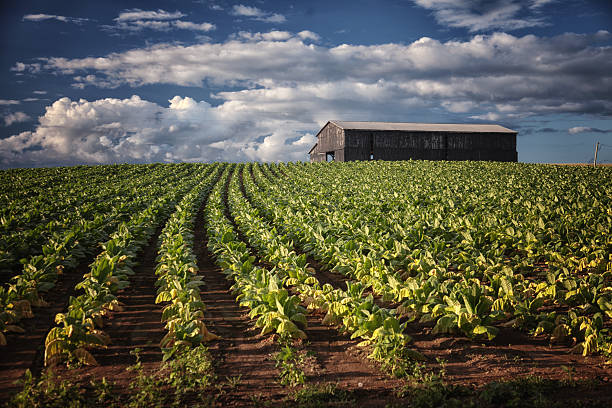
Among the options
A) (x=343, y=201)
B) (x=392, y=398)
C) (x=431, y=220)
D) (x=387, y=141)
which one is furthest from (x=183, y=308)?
(x=387, y=141)

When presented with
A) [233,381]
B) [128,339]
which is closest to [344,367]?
[233,381]

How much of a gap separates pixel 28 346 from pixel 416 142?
167 ft

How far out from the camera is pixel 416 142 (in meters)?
50.2

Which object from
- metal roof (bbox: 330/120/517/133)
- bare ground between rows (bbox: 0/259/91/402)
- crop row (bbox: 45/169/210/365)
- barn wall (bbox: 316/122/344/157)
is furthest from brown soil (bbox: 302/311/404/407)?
metal roof (bbox: 330/120/517/133)

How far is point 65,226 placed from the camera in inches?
508

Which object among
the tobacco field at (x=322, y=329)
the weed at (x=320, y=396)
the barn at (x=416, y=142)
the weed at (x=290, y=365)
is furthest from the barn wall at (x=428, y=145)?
the weed at (x=320, y=396)

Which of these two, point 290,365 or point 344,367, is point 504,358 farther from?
point 290,365

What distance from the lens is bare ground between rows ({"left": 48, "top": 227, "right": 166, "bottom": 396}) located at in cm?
480

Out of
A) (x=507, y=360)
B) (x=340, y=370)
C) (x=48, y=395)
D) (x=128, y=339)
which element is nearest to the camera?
(x=48, y=395)

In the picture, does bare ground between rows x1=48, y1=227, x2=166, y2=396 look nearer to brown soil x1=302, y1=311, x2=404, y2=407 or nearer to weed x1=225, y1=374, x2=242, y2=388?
weed x1=225, y1=374, x2=242, y2=388

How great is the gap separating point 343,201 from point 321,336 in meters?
12.5

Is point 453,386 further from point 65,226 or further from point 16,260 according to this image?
point 65,226

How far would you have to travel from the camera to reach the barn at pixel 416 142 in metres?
49.2

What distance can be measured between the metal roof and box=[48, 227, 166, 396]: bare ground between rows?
44.5 m
